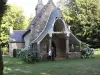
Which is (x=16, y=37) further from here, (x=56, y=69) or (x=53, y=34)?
(x=56, y=69)

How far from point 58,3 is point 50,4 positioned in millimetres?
27648

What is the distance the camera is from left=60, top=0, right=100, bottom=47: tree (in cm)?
5872

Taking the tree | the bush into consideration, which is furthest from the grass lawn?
the tree

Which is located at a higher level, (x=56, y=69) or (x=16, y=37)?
(x=16, y=37)

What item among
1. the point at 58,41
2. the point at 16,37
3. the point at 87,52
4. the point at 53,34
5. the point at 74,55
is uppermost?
the point at 16,37

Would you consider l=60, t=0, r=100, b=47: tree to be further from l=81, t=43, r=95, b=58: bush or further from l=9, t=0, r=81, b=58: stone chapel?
l=81, t=43, r=95, b=58: bush

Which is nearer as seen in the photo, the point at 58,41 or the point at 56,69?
the point at 56,69

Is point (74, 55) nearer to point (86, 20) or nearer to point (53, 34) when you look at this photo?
point (53, 34)

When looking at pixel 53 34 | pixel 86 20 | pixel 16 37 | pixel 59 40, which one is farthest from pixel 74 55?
pixel 86 20

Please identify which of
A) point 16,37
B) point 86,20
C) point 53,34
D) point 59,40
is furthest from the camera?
point 86,20

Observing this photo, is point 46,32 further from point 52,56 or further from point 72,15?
point 72,15

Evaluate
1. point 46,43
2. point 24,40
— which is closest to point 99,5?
point 24,40

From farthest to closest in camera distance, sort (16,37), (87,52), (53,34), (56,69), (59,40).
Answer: (16,37)
(59,40)
(53,34)
(87,52)
(56,69)

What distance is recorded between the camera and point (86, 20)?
60.0m
